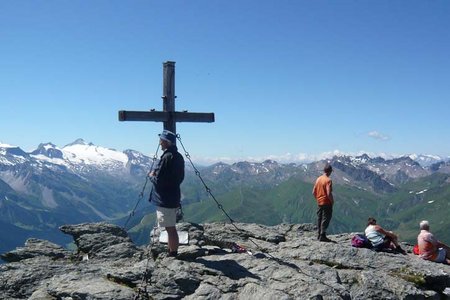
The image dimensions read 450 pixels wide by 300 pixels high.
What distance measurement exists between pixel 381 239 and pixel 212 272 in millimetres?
9065

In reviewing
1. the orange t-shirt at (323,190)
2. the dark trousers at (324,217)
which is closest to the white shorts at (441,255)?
the dark trousers at (324,217)

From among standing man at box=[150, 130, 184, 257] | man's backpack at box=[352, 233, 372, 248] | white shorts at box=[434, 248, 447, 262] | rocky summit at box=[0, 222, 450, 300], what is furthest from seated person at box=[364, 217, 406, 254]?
standing man at box=[150, 130, 184, 257]

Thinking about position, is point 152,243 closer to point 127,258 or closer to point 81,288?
point 127,258

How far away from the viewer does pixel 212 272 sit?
46.0ft

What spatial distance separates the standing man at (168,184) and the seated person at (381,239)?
944 cm

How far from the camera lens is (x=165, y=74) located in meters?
19.7

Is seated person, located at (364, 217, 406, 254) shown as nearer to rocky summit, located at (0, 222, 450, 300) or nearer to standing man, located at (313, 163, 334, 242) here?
rocky summit, located at (0, 222, 450, 300)

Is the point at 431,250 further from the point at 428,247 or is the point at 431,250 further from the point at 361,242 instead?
the point at 361,242

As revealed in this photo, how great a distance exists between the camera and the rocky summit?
12.7 m

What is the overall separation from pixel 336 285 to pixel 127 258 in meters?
8.38

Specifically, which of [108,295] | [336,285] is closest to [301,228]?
[336,285]

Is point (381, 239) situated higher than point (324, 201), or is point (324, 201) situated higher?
point (324, 201)

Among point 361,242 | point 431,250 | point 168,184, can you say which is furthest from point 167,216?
point 431,250

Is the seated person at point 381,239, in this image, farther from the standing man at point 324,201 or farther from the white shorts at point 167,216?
the white shorts at point 167,216
